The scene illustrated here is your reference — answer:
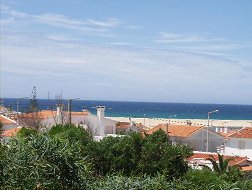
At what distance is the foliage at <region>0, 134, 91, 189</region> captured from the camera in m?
15.4

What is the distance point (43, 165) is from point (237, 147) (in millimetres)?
39723

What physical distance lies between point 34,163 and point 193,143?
4267 centimetres

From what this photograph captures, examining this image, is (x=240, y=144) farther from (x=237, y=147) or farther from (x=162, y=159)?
(x=162, y=159)

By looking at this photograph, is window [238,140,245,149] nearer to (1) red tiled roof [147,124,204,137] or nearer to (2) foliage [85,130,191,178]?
(1) red tiled roof [147,124,204,137]

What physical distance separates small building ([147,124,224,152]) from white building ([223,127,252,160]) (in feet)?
12.9

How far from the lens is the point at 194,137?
56938 millimetres

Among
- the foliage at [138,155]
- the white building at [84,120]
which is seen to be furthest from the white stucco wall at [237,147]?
the foliage at [138,155]

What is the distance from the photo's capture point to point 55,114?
64562 millimetres

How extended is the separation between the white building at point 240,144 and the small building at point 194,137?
3919 mm

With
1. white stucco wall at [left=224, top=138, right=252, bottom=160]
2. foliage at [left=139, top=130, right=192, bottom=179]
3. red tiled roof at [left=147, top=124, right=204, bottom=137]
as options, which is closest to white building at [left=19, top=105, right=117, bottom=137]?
red tiled roof at [left=147, top=124, right=204, bottom=137]

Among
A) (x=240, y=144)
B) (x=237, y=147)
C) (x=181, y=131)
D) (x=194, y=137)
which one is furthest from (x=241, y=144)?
(x=181, y=131)

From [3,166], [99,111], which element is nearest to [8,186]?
[3,166]

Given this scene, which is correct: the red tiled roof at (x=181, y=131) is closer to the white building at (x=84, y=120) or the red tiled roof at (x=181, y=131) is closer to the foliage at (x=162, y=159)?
the white building at (x=84, y=120)

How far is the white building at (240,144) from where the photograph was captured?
5209 centimetres
